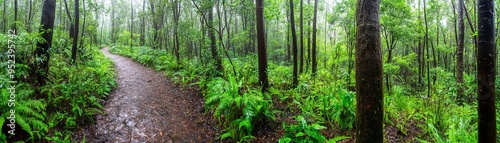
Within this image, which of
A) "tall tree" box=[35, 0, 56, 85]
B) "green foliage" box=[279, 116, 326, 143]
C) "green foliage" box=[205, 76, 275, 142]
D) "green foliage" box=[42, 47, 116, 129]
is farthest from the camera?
"tall tree" box=[35, 0, 56, 85]

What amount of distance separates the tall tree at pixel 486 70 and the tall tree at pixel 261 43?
5.31 m

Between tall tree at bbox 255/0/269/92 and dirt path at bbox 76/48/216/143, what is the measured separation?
211 centimetres

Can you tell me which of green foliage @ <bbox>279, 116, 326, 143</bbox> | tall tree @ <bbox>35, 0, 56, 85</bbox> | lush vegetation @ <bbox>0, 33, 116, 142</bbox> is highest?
tall tree @ <bbox>35, 0, 56, 85</bbox>

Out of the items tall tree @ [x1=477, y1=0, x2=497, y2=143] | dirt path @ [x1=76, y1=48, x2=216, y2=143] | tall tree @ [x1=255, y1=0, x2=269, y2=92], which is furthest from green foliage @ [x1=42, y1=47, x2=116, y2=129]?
tall tree @ [x1=477, y1=0, x2=497, y2=143]

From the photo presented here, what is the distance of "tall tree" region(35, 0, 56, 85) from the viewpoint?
A: 6316 mm

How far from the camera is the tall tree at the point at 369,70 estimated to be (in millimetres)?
2848

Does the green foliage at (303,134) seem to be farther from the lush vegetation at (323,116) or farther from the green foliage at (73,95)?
the green foliage at (73,95)

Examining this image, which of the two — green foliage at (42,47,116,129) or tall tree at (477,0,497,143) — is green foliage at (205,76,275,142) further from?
tall tree at (477,0,497,143)

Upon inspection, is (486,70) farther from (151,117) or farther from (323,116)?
(151,117)

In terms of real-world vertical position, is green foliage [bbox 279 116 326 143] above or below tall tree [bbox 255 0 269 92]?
below

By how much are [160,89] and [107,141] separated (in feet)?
14.2

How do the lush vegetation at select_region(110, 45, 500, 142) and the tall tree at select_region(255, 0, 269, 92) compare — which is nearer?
the lush vegetation at select_region(110, 45, 500, 142)

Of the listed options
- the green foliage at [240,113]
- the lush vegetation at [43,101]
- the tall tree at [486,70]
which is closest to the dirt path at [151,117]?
the lush vegetation at [43,101]

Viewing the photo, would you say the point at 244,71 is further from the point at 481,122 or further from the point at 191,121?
the point at 481,122
